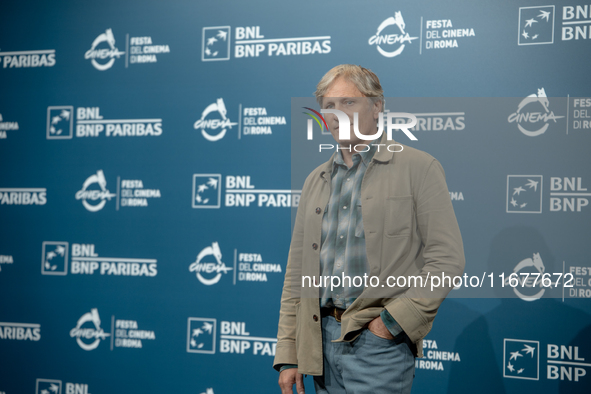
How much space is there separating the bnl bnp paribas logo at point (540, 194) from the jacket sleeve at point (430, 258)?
1.11 meters

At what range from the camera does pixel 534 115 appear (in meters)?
2.57

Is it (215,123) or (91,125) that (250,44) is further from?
(91,125)

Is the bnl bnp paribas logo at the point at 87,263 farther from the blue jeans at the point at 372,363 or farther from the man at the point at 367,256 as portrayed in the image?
the blue jeans at the point at 372,363

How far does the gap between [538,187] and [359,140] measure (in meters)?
1.26

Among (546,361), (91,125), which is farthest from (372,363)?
(91,125)

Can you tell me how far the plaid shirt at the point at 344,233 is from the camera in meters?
1.65

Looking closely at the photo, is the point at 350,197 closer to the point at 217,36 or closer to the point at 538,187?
the point at 538,187

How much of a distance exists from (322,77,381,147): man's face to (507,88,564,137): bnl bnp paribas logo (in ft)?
3.80

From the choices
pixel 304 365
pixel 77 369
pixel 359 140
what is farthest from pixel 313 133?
pixel 77 369

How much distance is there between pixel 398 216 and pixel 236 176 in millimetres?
1522

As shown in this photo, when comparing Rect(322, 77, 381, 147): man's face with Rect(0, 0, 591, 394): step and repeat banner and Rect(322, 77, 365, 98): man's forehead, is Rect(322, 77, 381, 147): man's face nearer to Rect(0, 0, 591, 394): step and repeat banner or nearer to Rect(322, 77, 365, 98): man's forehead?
Rect(322, 77, 365, 98): man's forehead

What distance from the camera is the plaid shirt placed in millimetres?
1648

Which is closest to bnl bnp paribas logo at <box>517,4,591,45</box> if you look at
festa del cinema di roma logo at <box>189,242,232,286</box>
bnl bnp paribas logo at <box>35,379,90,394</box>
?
festa del cinema di roma logo at <box>189,242,232,286</box>

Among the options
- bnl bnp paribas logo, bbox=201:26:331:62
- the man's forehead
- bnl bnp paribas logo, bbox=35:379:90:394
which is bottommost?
bnl bnp paribas logo, bbox=35:379:90:394
